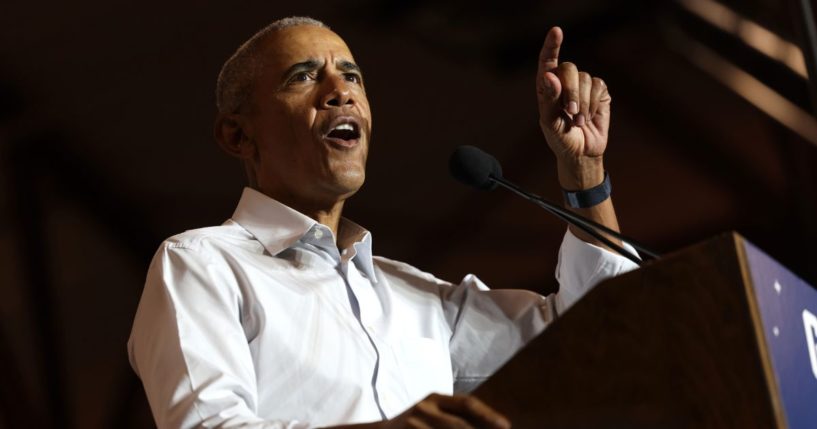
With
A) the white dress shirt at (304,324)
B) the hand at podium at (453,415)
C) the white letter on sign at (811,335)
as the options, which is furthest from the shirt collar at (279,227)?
the white letter on sign at (811,335)

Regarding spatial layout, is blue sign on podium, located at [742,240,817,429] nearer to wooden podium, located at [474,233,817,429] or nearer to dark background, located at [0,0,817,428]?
wooden podium, located at [474,233,817,429]

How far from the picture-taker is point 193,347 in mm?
1367

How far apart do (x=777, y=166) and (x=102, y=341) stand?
6.64ft

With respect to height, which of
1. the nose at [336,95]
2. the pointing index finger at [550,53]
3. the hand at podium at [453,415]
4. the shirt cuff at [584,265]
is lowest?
the hand at podium at [453,415]

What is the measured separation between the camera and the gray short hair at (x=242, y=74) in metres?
1.95

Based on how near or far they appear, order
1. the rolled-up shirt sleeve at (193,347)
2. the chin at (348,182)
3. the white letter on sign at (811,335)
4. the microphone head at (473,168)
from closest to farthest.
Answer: the white letter on sign at (811,335)
the rolled-up shirt sleeve at (193,347)
the microphone head at (473,168)
the chin at (348,182)

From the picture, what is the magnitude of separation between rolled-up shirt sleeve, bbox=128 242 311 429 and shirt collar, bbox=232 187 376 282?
17cm

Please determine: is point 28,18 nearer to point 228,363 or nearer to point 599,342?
point 228,363

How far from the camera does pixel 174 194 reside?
333 cm

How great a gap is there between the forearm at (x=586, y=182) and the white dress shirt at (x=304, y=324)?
43 mm

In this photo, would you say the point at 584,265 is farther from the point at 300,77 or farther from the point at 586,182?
the point at 300,77

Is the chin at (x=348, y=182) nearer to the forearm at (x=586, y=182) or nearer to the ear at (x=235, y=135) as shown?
the ear at (x=235, y=135)

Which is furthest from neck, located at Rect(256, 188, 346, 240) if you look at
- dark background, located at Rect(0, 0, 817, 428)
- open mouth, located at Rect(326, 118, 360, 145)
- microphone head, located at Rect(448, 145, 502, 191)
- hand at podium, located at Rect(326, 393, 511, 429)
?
dark background, located at Rect(0, 0, 817, 428)

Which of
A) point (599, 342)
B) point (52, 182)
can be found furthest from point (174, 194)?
→ point (599, 342)
